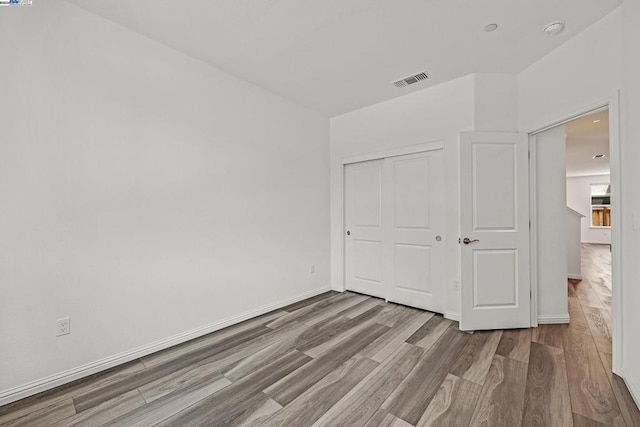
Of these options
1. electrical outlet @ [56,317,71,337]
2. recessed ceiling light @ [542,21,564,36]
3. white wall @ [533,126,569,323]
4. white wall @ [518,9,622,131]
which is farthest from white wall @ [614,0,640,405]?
electrical outlet @ [56,317,71,337]

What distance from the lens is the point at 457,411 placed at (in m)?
1.68

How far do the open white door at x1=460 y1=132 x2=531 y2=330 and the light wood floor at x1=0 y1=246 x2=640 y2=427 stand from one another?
437mm

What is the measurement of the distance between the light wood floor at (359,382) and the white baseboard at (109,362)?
62 mm

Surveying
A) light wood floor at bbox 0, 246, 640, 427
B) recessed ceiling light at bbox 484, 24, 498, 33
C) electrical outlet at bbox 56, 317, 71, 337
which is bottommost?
light wood floor at bbox 0, 246, 640, 427

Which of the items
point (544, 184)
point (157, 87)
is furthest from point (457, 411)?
point (157, 87)

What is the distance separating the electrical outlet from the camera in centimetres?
195

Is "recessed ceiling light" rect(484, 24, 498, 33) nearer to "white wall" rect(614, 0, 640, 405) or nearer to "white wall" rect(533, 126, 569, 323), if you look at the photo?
"white wall" rect(614, 0, 640, 405)

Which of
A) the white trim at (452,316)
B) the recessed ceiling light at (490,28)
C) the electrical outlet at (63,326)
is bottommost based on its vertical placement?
the white trim at (452,316)

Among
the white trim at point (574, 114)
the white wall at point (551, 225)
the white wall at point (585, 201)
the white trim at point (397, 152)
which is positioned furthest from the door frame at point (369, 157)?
the white wall at point (585, 201)

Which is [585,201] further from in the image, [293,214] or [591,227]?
[293,214]

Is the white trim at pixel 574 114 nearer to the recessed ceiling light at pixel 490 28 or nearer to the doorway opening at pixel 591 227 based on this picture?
the doorway opening at pixel 591 227

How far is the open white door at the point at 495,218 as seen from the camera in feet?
9.40

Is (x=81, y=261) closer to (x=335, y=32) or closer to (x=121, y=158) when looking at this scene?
(x=121, y=158)

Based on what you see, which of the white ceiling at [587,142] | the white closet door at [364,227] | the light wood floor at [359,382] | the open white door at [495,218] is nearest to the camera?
the light wood floor at [359,382]
